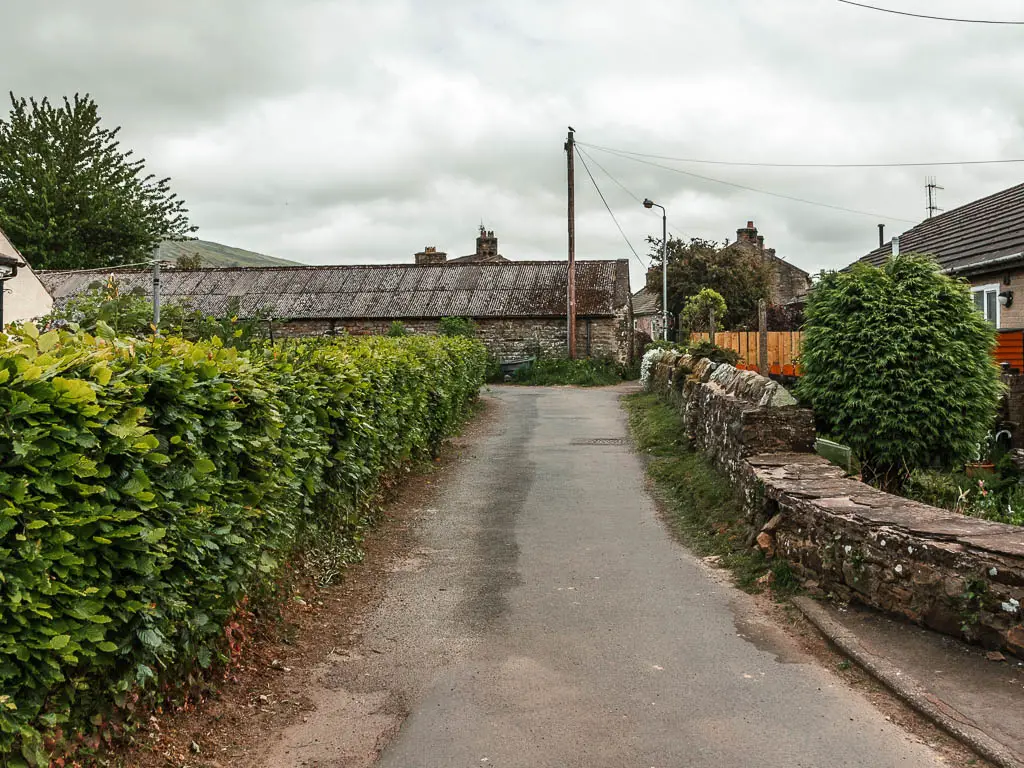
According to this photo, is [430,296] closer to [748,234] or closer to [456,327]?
[456,327]

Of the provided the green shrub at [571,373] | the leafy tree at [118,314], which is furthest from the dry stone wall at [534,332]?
the leafy tree at [118,314]

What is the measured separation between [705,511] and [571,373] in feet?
75.9

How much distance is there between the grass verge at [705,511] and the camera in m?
7.39

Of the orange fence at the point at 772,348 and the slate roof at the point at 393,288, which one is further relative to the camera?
the slate roof at the point at 393,288

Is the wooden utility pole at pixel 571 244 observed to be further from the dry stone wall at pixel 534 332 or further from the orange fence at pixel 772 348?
the orange fence at pixel 772 348

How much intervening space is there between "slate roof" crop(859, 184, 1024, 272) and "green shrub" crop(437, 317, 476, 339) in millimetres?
16142

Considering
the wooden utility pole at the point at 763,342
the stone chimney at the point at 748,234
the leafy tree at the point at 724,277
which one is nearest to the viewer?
the wooden utility pole at the point at 763,342

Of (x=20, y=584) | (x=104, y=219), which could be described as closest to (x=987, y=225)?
(x=20, y=584)

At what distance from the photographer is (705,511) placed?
9.78 metres

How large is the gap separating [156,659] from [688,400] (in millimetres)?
12344

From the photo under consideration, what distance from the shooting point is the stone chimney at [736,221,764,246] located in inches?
2325

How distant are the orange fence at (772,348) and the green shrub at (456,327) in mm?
11980

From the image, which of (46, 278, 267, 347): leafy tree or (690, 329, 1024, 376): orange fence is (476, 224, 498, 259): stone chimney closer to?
(690, 329, 1024, 376): orange fence

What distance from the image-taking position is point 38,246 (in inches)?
1837
